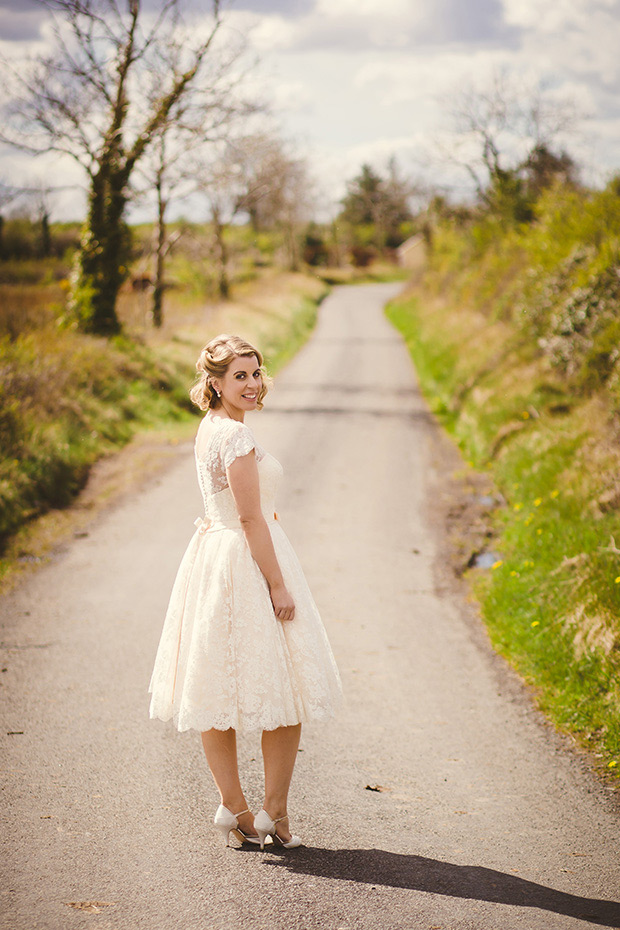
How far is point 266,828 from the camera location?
11.1ft

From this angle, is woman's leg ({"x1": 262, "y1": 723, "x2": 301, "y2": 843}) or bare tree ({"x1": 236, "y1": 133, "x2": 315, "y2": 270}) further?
bare tree ({"x1": 236, "y1": 133, "x2": 315, "y2": 270})

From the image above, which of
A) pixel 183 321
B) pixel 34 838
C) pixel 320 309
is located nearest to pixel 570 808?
pixel 34 838

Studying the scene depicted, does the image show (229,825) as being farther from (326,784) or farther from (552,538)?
(552,538)

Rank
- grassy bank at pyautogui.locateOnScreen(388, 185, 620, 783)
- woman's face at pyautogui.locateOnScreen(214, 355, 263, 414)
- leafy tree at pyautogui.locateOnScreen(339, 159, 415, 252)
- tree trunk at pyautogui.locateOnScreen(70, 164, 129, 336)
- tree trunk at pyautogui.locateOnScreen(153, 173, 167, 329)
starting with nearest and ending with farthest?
1. woman's face at pyautogui.locateOnScreen(214, 355, 263, 414)
2. grassy bank at pyautogui.locateOnScreen(388, 185, 620, 783)
3. tree trunk at pyautogui.locateOnScreen(70, 164, 129, 336)
4. tree trunk at pyautogui.locateOnScreen(153, 173, 167, 329)
5. leafy tree at pyautogui.locateOnScreen(339, 159, 415, 252)

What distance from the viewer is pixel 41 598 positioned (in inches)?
272

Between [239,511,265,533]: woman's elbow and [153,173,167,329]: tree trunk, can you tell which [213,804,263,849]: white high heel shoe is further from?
[153,173,167,329]: tree trunk

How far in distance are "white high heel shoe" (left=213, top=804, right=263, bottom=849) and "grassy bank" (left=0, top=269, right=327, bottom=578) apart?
4918 mm

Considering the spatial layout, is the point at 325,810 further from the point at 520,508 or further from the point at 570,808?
the point at 520,508

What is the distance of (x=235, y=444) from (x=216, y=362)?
437 millimetres

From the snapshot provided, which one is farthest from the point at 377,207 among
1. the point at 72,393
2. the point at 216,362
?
the point at 216,362

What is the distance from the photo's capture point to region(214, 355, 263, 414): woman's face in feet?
11.4

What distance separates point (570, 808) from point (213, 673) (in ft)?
6.95

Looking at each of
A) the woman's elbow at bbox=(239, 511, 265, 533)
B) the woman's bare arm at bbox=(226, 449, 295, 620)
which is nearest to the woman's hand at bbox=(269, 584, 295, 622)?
the woman's bare arm at bbox=(226, 449, 295, 620)

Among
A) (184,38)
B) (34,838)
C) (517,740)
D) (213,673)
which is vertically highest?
(184,38)
